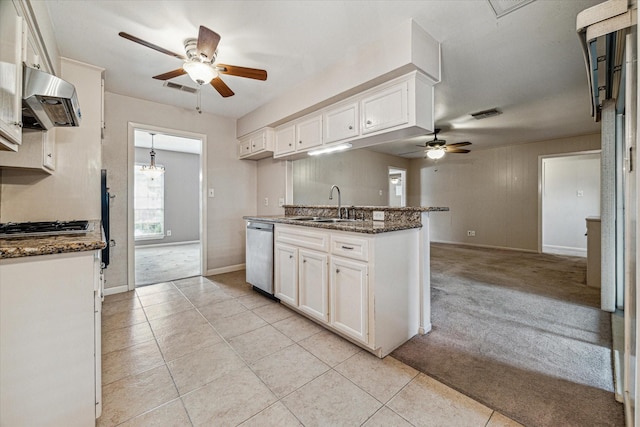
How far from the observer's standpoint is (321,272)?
85.5 inches

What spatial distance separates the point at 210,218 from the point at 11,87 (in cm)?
279

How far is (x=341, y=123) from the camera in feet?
8.63

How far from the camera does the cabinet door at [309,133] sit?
2889 millimetres

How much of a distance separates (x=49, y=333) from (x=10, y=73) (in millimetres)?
1219

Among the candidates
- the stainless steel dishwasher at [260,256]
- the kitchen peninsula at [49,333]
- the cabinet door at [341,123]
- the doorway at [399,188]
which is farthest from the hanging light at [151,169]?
the doorway at [399,188]

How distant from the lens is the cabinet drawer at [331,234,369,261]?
183 centimetres

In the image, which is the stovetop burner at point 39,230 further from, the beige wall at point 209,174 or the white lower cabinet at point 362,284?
the white lower cabinet at point 362,284

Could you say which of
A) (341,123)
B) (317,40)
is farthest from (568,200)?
(317,40)

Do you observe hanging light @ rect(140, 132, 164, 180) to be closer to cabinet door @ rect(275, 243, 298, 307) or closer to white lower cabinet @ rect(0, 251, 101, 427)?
cabinet door @ rect(275, 243, 298, 307)

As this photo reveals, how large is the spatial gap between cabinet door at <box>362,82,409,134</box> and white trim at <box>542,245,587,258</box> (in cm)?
565

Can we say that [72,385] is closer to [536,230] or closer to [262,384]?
[262,384]

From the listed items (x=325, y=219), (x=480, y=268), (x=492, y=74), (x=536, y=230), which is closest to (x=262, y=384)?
(x=325, y=219)

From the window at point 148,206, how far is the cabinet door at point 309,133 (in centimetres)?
484

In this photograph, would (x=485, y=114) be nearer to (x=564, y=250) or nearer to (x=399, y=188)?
(x=399, y=188)
